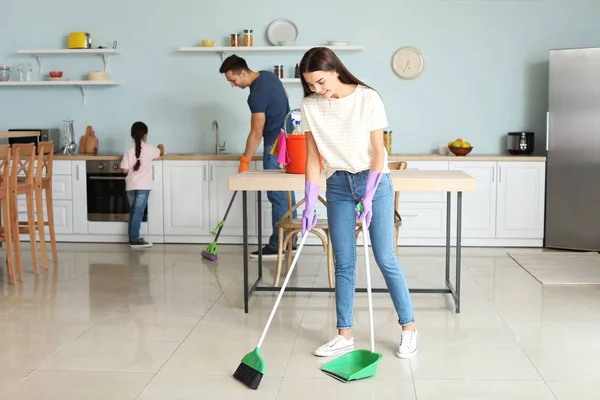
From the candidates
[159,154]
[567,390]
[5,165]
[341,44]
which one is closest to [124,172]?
[159,154]

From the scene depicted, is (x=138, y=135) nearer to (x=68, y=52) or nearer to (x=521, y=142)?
(x=68, y=52)

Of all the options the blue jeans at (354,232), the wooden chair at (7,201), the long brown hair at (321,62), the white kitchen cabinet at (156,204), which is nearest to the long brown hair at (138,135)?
the white kitchen cabinet at (156,204)

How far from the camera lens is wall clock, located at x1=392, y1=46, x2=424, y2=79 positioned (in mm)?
6660

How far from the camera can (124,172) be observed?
21.2ft

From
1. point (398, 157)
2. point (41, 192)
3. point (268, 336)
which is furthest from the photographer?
point (398, 157)

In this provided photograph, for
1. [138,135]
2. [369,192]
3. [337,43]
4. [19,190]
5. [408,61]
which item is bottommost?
[19,190]

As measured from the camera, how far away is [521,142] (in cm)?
648

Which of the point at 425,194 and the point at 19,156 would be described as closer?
the point at 19,156

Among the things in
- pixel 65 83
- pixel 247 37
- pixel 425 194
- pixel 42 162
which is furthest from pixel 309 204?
pixel 65 83

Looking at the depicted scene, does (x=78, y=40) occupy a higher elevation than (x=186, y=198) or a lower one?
higher

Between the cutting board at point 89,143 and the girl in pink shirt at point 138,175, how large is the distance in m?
0.55

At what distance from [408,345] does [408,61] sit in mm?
3716

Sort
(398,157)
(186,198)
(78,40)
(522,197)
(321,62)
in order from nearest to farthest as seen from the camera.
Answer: (321,62) → (522,197) → (398,157) → (186,198) → (78,40)

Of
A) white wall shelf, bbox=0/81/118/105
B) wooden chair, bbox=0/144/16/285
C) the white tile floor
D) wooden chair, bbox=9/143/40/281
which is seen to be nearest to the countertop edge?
white wall shelf, bbox=0/81/118/105
